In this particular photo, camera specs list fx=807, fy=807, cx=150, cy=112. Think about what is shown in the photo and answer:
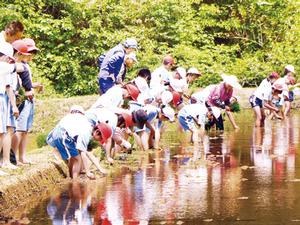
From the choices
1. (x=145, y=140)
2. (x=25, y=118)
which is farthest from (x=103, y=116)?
(x=145, y=140)

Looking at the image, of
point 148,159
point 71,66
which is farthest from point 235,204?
point 71,66

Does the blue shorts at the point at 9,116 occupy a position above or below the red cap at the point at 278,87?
below

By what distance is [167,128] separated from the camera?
60.3ft

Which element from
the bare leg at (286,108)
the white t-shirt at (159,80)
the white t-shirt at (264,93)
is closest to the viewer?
the white t-shirt at (159,80)

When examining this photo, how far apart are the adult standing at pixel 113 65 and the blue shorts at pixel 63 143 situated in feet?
10.3

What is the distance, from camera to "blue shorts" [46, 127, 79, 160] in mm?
10055

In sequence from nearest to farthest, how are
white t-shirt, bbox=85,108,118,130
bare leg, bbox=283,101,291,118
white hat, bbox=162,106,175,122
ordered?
1. white t-shirt, bbox=85,108,118,130
2. white hat, bbox=162,106,175,122
3. bare leg, bbox=283,101,291,118

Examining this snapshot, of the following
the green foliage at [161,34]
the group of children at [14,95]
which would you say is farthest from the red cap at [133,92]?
the green foliage at [161,34]

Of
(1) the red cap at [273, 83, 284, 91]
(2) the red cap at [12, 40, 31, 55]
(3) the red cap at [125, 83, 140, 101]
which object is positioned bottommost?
(3) the red cap at [125, 83, 140, 101]

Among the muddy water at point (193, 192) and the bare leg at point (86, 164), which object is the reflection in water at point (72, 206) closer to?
the muddy water at point (193, 192)

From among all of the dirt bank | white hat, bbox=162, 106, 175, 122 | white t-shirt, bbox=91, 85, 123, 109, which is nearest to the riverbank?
the dirt bank

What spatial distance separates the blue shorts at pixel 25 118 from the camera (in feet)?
32.9

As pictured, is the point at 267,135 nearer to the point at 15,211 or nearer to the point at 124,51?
the point at 124,51

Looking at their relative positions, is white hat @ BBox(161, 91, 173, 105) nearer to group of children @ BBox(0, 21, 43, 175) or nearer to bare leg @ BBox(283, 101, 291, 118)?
group of children @ BBox(0, 21, 43, 175)
